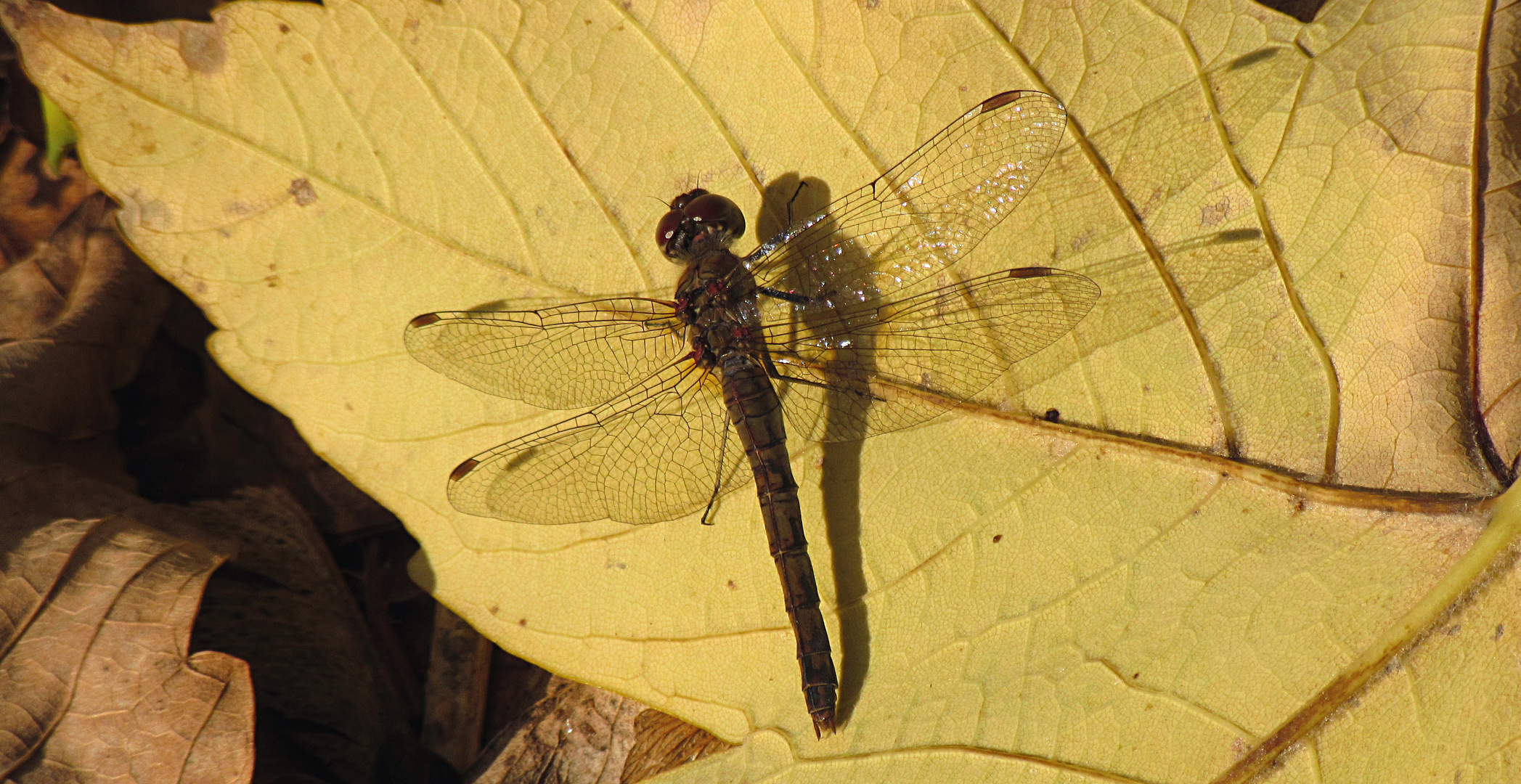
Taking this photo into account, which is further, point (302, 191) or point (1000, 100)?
point (302, 191)

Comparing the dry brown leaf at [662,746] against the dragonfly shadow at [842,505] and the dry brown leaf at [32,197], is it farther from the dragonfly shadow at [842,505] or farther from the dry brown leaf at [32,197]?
the dry brown leaf at [32,197]

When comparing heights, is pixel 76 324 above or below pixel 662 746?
above

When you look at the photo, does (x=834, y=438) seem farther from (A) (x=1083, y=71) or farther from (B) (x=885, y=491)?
(A) (x=1083, y=71)

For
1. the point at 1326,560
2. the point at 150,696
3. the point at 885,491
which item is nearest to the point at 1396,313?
the point at 1326,560

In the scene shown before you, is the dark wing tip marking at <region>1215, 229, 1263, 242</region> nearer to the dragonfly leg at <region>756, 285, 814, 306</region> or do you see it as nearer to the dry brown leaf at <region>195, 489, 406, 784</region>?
the dragonfly leg at <region>756, 285, 814, 306</region>

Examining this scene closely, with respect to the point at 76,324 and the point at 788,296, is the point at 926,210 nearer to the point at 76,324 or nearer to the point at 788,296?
the point at 788,296

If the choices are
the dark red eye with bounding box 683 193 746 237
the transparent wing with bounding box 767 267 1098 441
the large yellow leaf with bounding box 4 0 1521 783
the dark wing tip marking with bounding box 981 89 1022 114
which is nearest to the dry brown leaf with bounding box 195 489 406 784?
the large yellow leaf with bounding box 4 0 1521 783

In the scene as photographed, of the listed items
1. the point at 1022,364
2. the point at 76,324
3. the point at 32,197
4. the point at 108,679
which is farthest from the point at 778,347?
the point at 32,197
